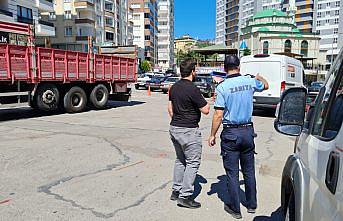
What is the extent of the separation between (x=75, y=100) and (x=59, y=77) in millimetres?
1558

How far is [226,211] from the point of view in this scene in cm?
395

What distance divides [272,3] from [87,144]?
388 ft

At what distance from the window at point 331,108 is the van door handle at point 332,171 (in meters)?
0.15

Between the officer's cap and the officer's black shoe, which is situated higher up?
the officer's cap

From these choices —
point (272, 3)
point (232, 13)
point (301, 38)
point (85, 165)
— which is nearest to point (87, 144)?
point (85, 165)

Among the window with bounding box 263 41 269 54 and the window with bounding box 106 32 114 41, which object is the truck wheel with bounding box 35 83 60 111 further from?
the window with bounding box 263 41 269 54

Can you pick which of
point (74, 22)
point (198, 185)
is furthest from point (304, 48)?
point (198, 185)

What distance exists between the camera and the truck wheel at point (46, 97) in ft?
37.5

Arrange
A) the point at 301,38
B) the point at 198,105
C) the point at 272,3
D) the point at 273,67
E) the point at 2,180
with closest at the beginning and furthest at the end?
the point at 198,105
the point at 2,180
the point at 273,67
the point at 301,38
the point at 272,3

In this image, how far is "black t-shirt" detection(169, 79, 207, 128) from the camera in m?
3.93

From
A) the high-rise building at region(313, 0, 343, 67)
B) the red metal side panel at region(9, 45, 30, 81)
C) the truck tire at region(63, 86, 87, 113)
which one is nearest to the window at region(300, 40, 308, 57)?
the high-rise building at region(313, 0, 343, 67)

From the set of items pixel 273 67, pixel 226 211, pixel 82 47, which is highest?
pixel 82 47

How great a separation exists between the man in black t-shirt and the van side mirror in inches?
54.5

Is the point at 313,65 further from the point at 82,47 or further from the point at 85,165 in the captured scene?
the point at 85,165
